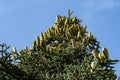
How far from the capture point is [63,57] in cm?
2134

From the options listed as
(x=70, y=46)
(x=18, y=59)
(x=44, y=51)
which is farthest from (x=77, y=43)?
(x=18, y=59)

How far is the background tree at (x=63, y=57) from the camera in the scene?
16359 mm

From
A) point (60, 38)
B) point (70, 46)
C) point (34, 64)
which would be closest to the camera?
point (34, 64)

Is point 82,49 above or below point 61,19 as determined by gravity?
below

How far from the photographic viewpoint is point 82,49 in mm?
22125

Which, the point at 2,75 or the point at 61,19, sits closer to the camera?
the point at 2,75

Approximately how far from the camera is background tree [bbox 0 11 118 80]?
16.4m

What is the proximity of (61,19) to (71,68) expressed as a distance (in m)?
9.04

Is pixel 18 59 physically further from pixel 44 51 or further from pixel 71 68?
pixel 71 68

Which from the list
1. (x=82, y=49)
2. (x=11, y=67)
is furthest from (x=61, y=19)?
(x=11, y=67)

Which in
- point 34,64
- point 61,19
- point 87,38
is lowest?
point 34,64

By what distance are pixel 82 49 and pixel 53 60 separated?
85.5 inches

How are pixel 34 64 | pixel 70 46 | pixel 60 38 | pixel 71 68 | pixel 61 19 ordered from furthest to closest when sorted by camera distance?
1. pixel 61 19
2. pixel 60 38
3. pixel 70 46
4. pixel 34 64
5. pixel 71 68

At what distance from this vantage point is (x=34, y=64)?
20922 mm
